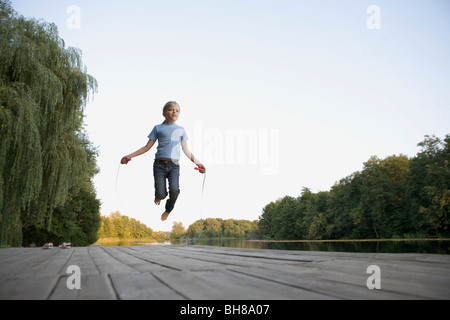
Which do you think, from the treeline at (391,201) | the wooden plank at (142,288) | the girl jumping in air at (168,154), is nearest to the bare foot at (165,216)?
the girl jumping in air at (168,154)

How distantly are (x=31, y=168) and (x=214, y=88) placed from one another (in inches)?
230

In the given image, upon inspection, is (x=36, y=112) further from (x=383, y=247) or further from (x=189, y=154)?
(x=383, y=247)

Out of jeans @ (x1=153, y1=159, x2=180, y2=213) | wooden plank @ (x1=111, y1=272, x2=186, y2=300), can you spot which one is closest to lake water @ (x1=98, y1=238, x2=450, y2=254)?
jeans @ (x1=153, y1=159, x2=180, y2=213)

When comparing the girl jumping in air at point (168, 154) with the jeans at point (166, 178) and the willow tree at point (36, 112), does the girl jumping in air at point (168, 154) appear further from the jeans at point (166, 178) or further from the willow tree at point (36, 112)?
the willow tree at point (36, 112)

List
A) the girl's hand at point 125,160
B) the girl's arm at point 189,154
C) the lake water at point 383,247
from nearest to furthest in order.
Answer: the girl's hand at point 125,160, the girl's arm at point 189,154, the lake water at point 383,247

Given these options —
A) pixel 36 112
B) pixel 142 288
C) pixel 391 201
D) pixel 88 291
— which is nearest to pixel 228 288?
pixel 142 288

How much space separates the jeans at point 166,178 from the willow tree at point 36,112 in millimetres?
3815

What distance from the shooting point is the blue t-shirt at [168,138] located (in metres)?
4.18

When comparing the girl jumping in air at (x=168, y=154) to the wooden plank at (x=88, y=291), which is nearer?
the wooden plank at (x=88, y=291)

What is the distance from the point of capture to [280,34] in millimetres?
14250

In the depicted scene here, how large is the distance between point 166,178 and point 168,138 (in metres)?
0.60

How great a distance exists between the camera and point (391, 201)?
117 ft
